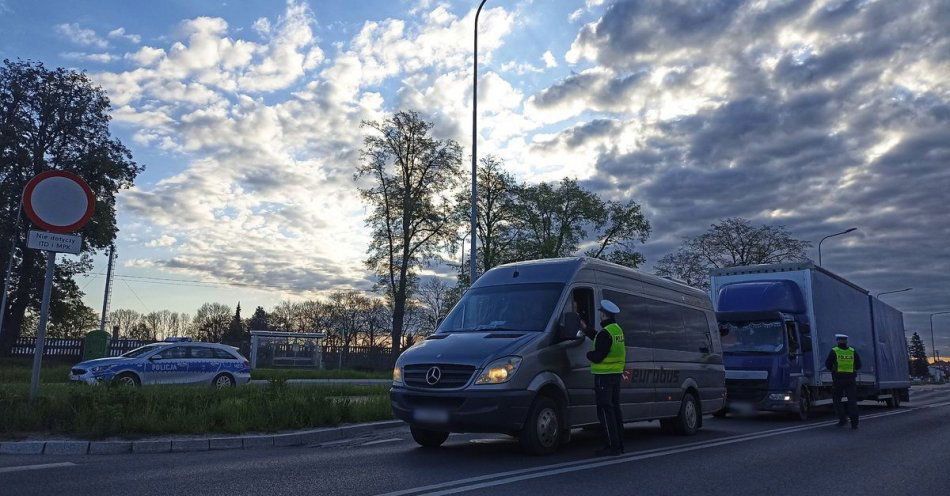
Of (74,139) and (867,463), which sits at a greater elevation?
(74,139)

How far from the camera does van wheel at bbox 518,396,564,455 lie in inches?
307

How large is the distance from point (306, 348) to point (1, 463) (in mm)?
33431

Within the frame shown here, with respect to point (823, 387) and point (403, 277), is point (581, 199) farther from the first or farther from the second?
point (823, 387)

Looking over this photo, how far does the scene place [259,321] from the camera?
10075cm

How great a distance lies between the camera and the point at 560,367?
825cm

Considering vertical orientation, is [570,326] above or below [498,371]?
above

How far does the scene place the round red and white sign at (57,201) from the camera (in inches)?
379

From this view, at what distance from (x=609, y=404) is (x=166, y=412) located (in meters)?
6.19

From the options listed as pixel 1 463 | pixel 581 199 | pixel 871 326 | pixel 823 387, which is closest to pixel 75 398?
pixel 1 463

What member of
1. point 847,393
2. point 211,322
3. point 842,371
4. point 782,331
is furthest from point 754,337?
point 211,322

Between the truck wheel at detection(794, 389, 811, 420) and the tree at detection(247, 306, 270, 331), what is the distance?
85647 mm

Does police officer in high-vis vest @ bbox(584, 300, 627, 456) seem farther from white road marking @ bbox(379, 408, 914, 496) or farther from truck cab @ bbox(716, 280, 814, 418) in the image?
truck cab @ bbox(716, 280, 814, 418)

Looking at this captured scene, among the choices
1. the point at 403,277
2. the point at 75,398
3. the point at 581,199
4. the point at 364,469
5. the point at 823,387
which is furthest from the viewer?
the point at 581,199

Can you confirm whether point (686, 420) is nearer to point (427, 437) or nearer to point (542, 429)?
point (542, 429)
